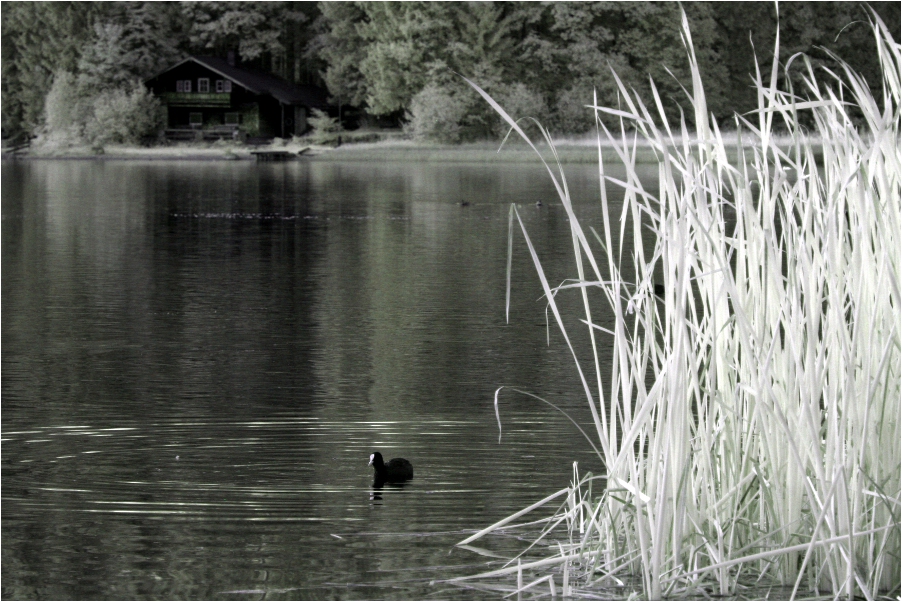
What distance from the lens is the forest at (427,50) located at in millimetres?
50938

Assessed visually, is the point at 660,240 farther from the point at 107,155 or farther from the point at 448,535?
the point at 107,155

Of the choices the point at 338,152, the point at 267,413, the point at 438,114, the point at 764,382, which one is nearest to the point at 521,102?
the point at 438,114

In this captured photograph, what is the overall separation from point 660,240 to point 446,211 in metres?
18.1

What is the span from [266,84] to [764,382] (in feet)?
180

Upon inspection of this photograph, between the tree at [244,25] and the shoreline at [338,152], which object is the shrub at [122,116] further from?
the tree at [244,25]

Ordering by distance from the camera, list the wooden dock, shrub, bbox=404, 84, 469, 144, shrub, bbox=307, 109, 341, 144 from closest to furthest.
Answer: shrub, bbox=404, 84, 469, 144, the wooden dock, shrub, bbox=307, 109, 341, 144

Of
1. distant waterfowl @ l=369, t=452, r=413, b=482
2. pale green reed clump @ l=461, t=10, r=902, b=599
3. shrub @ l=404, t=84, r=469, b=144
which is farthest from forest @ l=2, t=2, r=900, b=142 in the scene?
pale green reed clump @ l=461, t=10, r=902, b=599

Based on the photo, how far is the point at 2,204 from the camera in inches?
916

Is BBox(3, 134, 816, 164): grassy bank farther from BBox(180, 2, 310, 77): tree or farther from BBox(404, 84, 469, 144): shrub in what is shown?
BBox(180, 2, 310, 77): tree

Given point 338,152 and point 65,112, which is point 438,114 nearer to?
point 338,152

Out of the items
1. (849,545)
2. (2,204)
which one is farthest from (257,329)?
(2,204)

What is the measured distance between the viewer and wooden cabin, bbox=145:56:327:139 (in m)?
56.2

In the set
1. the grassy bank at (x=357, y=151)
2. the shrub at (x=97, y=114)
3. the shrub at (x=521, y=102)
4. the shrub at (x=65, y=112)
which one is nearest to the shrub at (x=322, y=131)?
the grassy bank at (x=357, y=151)

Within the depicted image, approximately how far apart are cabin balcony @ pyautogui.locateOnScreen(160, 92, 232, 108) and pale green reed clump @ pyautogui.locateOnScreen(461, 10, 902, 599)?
54262mm
